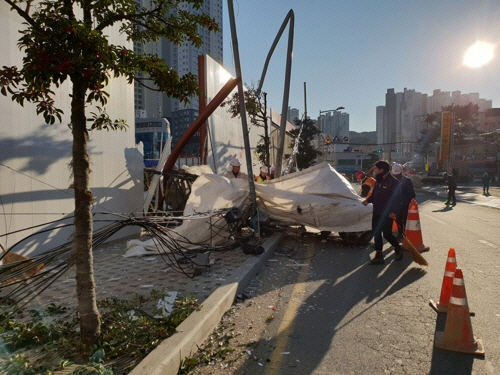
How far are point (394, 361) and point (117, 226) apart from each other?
275 cm

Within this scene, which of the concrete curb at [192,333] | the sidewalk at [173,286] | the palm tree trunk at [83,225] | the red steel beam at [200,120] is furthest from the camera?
the red steel beam at [200,120]

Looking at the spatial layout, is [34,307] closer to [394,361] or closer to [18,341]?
[18,341]

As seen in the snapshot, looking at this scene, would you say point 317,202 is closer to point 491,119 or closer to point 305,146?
point 305,146

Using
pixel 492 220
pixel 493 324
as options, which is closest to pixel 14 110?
pixel 493 324

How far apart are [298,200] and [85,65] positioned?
20.1 ft

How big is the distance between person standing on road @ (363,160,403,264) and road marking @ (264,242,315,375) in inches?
53.0

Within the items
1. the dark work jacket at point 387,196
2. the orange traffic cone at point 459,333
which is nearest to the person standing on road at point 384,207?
the dark work jacket at point 387,196

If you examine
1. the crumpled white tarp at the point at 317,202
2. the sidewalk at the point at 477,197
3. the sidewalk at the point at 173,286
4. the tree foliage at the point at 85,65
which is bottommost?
the sidewalk at the point at 477,197

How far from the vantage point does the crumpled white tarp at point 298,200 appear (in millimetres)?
8250

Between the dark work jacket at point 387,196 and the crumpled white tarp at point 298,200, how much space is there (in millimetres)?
877

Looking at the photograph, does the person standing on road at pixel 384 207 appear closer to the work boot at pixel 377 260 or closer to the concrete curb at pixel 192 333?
the work boot at pixel 377 260

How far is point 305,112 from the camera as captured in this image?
31.7 m

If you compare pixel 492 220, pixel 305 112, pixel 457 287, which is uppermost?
pixel 305 112

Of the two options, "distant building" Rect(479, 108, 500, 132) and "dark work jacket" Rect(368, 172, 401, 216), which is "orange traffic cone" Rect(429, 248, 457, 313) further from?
"distant building" Rect(479, 108, 500, 132)
